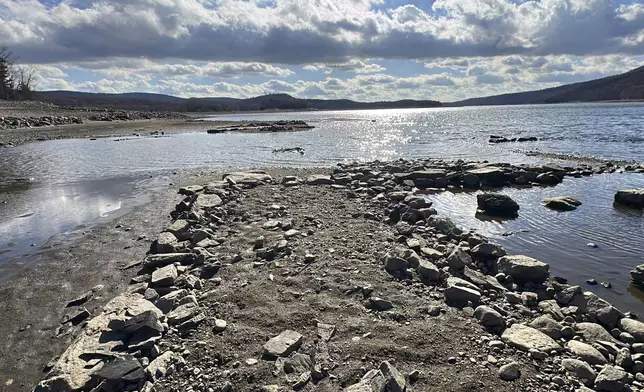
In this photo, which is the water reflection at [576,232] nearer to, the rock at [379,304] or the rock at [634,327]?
the rock at [634,327]

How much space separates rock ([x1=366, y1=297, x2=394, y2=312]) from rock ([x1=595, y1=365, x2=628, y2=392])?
105 inches

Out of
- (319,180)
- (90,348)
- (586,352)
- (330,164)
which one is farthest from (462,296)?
(330,164)

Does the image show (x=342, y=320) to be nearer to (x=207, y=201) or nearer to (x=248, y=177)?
→ (x=207, y=201)

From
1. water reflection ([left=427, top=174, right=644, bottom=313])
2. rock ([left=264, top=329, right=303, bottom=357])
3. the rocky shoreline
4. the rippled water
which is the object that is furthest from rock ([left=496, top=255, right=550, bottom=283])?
rock ([left=264, top=329, right=303, bottom=357])

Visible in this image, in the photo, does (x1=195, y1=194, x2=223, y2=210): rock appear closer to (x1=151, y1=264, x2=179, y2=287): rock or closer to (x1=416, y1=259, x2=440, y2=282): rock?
(x1=151, y1=264, x2=179, y2=287): rock

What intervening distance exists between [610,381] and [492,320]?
1.47 m

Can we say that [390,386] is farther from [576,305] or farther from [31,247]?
[31,247]

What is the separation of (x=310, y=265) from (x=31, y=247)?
7032 millimetres

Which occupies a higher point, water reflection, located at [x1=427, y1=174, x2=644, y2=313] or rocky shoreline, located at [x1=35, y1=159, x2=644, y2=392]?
rocky shoreline, located at [x1=35, y1=159, x2=644, y2=392]

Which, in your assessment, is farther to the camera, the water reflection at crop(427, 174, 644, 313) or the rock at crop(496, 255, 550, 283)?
the water reflection at crop(427, 174, 644, 313)

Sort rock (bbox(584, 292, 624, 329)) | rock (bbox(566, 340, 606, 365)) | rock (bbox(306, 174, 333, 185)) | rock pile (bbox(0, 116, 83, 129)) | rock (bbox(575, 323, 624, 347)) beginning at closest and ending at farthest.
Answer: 1. rock (bbox(566, 340, 606, 365))
2. rock (bbox(575, 323, 624, 347))
3. rock (bbox(584, 292, 624, 329))
4. rock (bbox(306, 174, 333, 185))
5. rock pile (bbox(0, 116, 83, 129))

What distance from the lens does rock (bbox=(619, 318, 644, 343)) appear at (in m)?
5.84

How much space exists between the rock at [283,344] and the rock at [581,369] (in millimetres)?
3239

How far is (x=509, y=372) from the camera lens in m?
4.68
